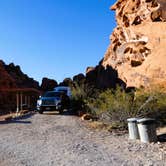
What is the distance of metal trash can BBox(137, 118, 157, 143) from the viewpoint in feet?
42.7

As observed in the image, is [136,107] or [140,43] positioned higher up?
[140,43]

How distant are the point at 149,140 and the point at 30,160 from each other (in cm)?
447

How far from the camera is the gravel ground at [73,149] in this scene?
10.0 metres

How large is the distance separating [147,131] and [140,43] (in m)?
16.1

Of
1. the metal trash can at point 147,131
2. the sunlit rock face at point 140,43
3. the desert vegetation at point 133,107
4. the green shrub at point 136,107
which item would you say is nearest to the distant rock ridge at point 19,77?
the sunlit rock face at point 140,43

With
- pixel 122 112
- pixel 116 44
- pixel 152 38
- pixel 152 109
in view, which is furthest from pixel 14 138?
pixel 116 44

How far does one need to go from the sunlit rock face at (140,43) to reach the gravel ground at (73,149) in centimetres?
914

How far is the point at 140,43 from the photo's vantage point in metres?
28.4

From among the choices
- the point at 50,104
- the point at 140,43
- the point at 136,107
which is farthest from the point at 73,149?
the point at 140,43

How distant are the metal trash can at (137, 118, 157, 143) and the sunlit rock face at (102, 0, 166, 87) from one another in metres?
9.43

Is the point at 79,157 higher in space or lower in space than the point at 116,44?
lower

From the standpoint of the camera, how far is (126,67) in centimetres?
3000

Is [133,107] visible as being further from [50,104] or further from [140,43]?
[50,104]

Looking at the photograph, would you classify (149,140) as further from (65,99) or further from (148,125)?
(65,99)
